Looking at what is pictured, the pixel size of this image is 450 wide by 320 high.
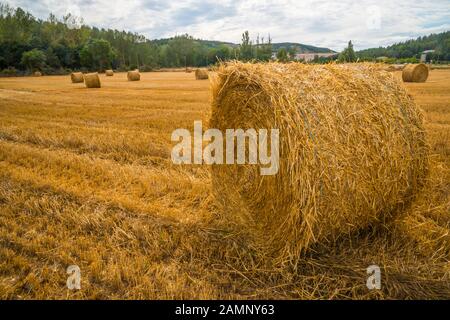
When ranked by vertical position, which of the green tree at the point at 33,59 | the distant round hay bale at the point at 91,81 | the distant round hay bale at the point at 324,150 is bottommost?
the distant round hay bale at the point at 324,150

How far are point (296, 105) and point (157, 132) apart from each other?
620cm

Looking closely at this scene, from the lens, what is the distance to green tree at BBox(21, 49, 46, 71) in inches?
2061

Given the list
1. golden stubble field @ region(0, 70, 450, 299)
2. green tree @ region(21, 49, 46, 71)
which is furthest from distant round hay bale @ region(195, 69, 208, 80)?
green tree @ region(21, 49, 46, 71)

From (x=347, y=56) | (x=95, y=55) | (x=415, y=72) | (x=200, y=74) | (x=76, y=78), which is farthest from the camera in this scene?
(x=95, y=55)

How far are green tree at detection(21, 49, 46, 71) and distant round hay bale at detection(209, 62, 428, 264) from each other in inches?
2223

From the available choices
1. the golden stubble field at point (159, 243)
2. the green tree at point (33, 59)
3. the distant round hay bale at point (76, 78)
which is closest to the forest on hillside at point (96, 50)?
the green tree at point (33, 59)

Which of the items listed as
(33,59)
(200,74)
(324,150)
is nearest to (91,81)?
(200,74)

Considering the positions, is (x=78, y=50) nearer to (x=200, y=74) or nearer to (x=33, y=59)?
(x=33, y=59)

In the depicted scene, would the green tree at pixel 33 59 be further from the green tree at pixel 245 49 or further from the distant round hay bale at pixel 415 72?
the distant round hay bale at pixel 415 72

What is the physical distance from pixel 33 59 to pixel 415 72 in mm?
49584

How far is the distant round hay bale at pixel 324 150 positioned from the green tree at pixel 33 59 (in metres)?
56.5

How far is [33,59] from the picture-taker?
5262cm

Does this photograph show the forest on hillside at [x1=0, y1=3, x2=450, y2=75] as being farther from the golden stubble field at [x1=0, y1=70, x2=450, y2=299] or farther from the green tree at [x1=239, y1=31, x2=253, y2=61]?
the golden stubble field at [x1=0, y1=70, x2=450, y2=299]

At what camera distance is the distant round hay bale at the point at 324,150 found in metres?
3.46
